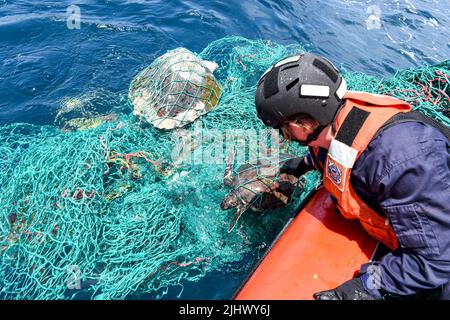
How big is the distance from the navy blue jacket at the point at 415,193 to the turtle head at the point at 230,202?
1.70 meters

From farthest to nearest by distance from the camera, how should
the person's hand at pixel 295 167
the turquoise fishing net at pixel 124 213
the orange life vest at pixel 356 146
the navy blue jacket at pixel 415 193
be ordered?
the person's hand at pixel 295 167 < the turquoise fishing net at pixel 124 213 < the orange life vest at pixel 356 146 < the navy blue jacket at pixel 415 193

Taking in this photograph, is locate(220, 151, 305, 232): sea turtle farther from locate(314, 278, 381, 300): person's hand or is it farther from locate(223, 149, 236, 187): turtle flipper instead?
locate(314, 278, 381, 300): person's hand

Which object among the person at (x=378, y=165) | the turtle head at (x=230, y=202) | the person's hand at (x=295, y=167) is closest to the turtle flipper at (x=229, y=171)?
the turtle head at (x=230, y=202)

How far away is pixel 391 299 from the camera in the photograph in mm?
2203

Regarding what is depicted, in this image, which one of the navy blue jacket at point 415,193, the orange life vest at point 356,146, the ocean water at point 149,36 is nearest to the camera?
the navy blue jacket at point 415,193

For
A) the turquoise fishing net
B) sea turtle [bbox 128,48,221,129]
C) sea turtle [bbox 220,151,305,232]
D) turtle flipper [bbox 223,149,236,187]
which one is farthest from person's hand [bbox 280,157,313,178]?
sea turtle [bbox 128,48,221,129]

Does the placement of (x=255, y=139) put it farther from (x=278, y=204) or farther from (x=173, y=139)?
(x=173, y=139)

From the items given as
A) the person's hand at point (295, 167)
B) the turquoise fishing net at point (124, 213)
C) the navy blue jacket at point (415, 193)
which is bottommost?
the turquoise fishing net at point (124, 213)

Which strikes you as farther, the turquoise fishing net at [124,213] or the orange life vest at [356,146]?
the turquoise fishing net at [124,213]

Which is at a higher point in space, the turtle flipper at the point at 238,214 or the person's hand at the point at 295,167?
the person's hand at the point at 295,167

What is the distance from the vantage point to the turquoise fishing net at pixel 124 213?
10.2 feet

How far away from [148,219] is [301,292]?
1.84 m

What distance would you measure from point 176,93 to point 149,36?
351 centimetres

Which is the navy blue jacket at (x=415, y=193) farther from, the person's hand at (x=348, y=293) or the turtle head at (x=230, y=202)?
the turtle head at (x=230, y=202)
